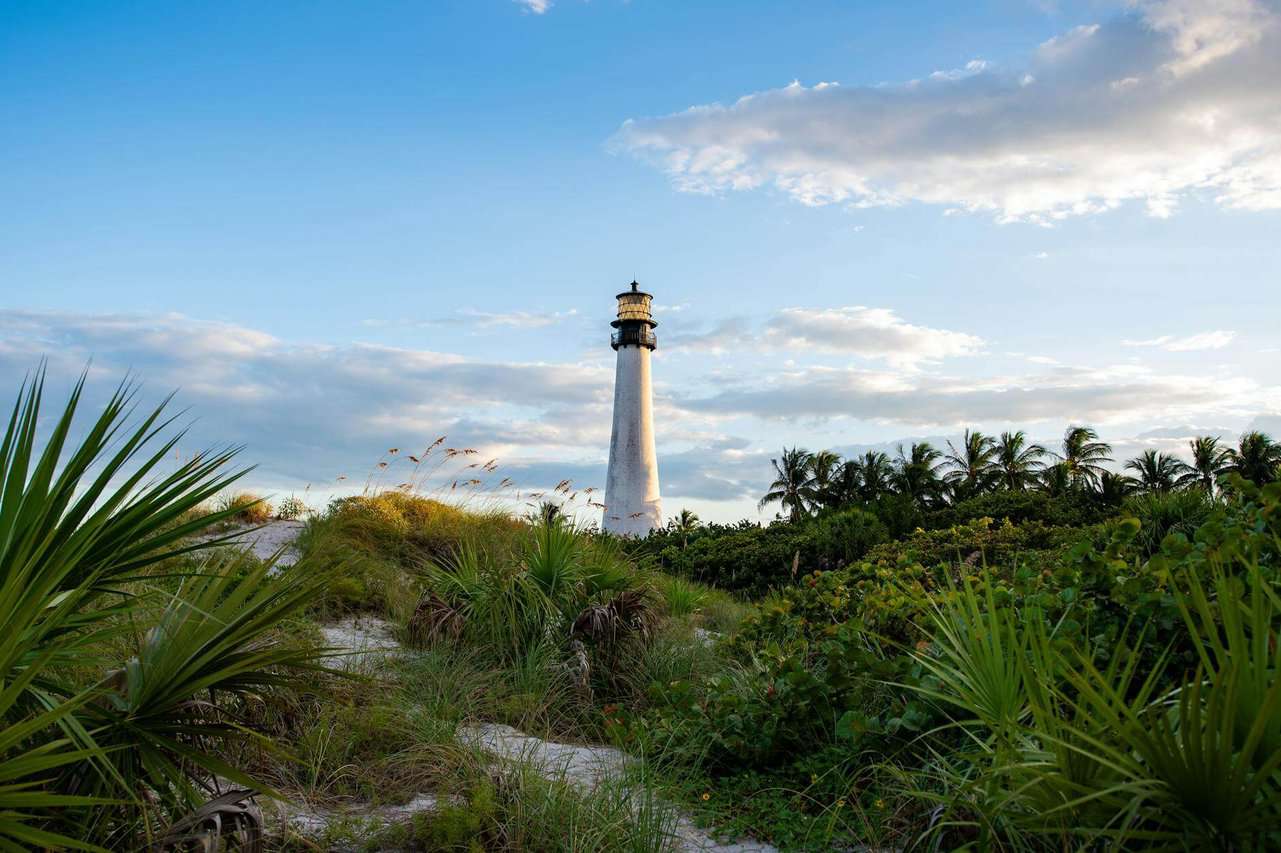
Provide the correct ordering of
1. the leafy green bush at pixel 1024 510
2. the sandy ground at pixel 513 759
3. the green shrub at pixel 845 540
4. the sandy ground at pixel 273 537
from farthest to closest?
the leafy green bush at pixel 1024 510 < the green shrub at pixel 845 540 < the sandy ground at pixel 273 537 < the sandy ground at pixel 513 759

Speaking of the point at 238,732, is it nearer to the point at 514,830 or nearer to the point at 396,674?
the point at 514,830

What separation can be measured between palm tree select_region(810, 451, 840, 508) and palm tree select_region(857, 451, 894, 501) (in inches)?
78.7

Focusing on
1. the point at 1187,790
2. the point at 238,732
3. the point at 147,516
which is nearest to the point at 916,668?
the point at 1187,790

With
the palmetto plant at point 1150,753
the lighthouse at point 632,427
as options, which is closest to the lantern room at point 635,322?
the lighthouse at point 632,427

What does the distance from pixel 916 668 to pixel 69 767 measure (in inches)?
163

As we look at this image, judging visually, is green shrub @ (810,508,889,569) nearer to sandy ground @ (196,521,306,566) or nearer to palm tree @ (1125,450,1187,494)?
sandy ground @ (196,521,306,566)

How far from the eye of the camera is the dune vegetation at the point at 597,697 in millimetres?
2844

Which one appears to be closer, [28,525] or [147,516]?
[28,525]

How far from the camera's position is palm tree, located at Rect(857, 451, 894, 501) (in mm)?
39375

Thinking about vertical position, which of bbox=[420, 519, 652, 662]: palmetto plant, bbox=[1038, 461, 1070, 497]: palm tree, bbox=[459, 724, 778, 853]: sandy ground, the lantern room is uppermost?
the lantern room

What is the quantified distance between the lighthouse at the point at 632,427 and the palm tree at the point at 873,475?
12637 millimetres

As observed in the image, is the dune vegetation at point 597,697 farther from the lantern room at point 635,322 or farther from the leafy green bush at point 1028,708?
the lantern room at point 635,322

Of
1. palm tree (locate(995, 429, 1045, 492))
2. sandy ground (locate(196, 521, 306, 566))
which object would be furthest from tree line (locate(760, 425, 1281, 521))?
sandy ground (locate(196, 521, 306, 566))

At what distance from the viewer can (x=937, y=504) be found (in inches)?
1112
